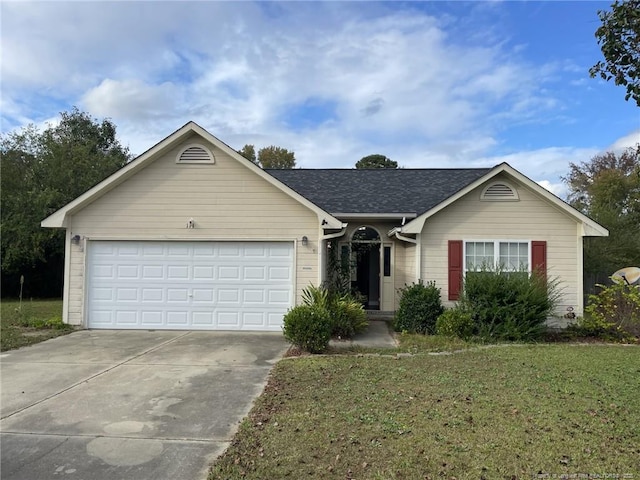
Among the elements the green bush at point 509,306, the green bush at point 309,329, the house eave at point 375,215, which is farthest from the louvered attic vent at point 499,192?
the green bush at point 309,329

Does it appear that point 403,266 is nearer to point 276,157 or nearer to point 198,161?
point 198,161

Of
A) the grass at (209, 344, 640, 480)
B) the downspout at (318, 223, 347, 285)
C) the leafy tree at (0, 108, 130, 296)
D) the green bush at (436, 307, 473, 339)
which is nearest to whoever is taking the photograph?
the grass at (209, 344, 640, 480)

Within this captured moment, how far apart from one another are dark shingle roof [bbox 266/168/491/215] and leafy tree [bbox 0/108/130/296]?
1126cm

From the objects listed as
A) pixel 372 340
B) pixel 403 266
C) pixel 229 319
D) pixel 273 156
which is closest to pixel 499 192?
pixel 403 266

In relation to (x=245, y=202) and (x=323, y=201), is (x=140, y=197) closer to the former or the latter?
(x=245, y=202)

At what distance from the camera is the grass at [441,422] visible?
3775 millimetres

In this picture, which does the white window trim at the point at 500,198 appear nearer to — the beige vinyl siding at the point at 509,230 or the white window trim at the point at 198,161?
the beige vinyl siding at the point at 509,230

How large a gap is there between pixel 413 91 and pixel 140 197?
27.9 ft

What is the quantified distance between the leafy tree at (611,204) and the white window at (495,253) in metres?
3.05

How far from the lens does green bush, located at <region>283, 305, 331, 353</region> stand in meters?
8.35

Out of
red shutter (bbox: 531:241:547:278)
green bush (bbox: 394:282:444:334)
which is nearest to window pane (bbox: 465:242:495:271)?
red shutter (bbox: 531:241:547:278)

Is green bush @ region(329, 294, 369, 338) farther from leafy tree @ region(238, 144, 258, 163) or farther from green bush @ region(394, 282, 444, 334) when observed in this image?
leafy tree @ region(238, 144, 258, 163)

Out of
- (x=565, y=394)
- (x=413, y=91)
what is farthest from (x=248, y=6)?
(x=565, y=394)

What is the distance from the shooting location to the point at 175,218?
11148mm
